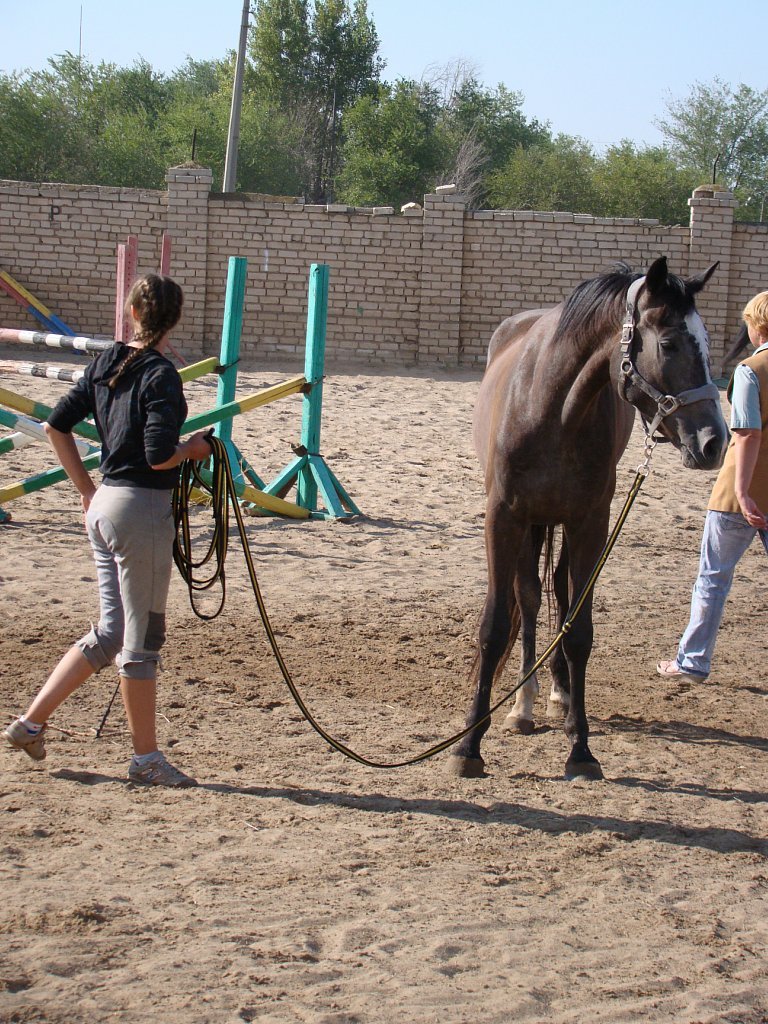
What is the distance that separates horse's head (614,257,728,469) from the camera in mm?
3611

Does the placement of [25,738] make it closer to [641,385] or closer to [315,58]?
[641,385]

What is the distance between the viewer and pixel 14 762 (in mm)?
4000

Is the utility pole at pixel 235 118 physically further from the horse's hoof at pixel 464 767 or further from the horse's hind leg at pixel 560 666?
the horse's hoof at pixel 464 767

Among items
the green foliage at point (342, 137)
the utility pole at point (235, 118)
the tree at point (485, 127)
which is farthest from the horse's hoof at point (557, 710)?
the tree at point (485, 127)

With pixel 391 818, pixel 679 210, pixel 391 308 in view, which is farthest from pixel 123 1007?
pixel 679 210

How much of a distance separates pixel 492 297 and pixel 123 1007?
1450cm

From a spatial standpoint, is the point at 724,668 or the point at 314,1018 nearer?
the point at 314,1018

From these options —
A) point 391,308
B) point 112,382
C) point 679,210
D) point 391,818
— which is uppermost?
point 679,210

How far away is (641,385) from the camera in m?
3.71

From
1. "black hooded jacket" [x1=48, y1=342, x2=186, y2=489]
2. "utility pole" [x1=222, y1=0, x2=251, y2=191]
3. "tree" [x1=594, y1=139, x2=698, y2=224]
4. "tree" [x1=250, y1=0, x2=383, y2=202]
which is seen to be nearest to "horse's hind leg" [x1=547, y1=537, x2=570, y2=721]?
"black hooded jacket" [x1=48, y1=342, x2=186, y2=489]

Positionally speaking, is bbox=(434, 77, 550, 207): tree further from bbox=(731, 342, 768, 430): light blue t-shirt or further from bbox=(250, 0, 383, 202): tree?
bbox=(731, 342, 768, 430): light blue t-shirt

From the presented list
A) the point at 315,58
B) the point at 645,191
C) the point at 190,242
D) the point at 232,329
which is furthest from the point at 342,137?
the point at 232,329

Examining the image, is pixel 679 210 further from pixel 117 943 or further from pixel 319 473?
pixel 117 943

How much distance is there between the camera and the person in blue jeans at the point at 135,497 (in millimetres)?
3576
